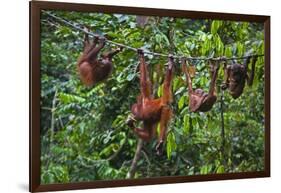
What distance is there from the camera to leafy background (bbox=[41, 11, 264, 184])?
7.06ft

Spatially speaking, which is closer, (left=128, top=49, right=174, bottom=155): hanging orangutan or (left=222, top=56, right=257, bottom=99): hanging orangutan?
(left=128, top=49, right=174, bottom=155): hanging orangutan

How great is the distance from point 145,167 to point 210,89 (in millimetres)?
461

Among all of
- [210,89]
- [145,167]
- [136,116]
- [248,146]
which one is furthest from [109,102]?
[248,146]

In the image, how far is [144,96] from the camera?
89.7 inches

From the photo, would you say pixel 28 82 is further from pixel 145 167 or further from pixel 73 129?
pixel 145 167

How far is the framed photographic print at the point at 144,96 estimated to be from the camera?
7.04 feet

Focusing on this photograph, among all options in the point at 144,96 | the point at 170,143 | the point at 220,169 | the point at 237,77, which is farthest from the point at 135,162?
the point at 237,77

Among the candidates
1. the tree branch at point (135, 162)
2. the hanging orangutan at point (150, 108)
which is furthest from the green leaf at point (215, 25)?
the tree branch at point (135, 162)

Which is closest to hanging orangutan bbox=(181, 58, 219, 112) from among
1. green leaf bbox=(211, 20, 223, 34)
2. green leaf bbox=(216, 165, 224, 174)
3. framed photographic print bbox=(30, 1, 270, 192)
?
framed photographic print bbox=(30, 1, 270, 192)

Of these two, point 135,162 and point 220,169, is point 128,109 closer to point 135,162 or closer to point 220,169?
point 135,162

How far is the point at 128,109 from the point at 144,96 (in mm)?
90

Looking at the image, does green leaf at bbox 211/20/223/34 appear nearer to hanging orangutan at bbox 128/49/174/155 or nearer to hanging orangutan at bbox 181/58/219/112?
hanging orangutan at bbox 181/58/219/112

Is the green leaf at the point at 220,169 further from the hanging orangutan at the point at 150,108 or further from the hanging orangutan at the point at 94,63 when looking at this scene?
the hanging orangutan at the point at 94,63

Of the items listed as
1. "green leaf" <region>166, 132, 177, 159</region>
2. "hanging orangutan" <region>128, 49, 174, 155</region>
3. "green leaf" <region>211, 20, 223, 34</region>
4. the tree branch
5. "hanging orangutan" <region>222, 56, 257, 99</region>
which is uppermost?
"green leaf" <region>211, 20, 223, 34</region>
